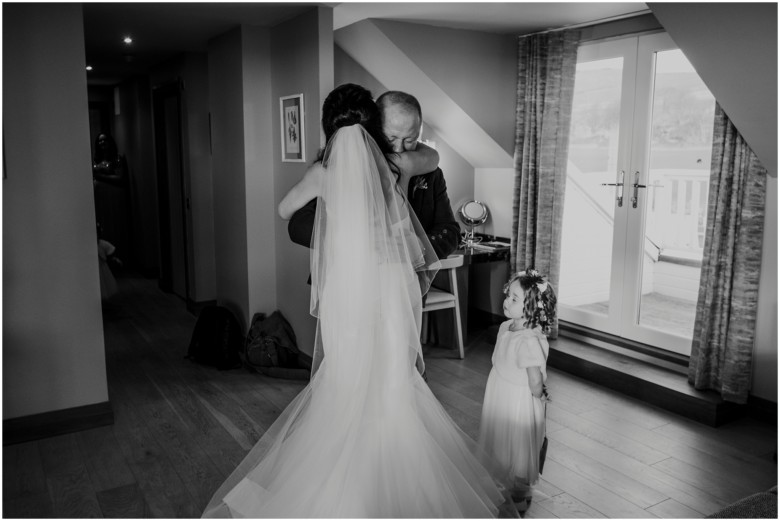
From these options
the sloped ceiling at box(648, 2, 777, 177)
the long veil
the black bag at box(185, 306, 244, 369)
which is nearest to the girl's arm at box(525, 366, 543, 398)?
the long veil

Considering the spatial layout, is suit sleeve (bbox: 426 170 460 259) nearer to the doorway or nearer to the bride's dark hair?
the bride's dark hair

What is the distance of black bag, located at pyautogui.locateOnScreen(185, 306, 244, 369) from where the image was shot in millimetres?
4504

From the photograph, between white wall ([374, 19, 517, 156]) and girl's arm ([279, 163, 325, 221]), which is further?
white wall ([374, 19, 517, 156])

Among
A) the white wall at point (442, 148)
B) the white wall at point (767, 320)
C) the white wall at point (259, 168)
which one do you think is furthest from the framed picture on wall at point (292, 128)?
the white wall at point (767, 320)

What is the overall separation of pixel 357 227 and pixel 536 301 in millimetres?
779

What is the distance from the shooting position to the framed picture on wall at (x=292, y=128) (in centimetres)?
422

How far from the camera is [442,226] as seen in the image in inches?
106

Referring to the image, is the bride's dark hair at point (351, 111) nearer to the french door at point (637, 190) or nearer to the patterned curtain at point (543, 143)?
the french door at point (637, 190)

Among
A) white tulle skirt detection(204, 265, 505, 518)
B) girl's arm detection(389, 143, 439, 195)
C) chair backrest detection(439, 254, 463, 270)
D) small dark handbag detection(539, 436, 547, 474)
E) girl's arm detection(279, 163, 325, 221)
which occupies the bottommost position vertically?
small dark handbag detection(539, 436, 547, 474)

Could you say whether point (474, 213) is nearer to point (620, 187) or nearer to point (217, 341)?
point (620, 187)

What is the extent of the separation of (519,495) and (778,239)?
197 cm

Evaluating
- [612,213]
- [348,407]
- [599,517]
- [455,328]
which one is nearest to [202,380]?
[455,328]

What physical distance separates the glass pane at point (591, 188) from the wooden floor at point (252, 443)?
0.73 meters

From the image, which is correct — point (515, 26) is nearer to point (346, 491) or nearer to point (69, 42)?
point (69, 42)
